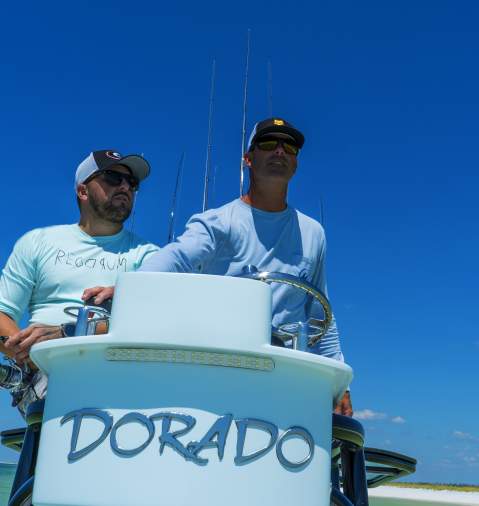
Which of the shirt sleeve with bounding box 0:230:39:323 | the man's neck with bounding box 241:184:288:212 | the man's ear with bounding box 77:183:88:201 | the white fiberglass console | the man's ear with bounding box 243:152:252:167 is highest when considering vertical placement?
the man's ear with bounding box 77:183:88:201

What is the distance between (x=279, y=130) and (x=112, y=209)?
100 cm

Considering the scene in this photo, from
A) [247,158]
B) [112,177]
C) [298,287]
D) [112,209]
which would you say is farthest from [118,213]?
[298,287]

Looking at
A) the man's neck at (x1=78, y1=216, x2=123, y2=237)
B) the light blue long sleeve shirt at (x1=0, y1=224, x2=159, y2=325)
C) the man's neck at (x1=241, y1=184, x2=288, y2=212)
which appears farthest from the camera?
the man's neck at (x1=78, y1=216, x2=123, y2=237)

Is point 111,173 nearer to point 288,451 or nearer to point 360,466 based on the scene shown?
point 360,466

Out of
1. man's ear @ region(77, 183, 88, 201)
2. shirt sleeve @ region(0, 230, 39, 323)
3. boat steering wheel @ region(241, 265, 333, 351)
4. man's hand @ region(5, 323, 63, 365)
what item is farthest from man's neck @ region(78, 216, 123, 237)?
boat steering wheel @ region(241, 265, 333, 351)

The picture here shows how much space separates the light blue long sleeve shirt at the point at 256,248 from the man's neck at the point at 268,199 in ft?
0.14

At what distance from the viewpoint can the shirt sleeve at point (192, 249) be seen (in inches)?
83.4

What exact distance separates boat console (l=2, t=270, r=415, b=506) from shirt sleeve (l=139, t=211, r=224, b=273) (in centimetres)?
49

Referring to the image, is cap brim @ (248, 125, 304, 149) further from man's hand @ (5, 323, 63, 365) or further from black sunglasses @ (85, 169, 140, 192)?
man's hand @ (5, 323, 63, 365)

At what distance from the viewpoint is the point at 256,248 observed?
243 cm

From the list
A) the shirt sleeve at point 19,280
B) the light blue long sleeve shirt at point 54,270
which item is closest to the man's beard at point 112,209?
the light blue long sleeve shirt at point 54,270

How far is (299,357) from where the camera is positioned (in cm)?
158

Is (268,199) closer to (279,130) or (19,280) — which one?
(279,130)

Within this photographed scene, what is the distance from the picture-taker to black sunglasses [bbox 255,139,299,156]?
2643 millimetres
